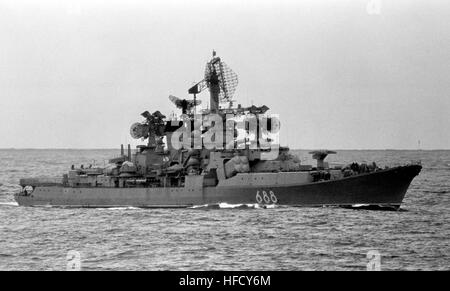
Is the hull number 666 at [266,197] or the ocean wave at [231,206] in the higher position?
the hull number 666 at [266,197]

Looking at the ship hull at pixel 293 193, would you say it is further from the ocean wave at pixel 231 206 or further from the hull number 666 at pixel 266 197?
the ocean wave at pixel 231 206

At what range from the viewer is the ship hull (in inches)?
1689

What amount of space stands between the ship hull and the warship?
58 mm

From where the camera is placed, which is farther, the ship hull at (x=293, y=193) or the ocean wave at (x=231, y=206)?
the ocean wave at (x=231, y=206)

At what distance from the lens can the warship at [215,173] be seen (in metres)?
43.2

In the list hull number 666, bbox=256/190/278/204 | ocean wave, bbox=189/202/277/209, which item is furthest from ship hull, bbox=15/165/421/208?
ocean wave, bbox=189/202/277/209

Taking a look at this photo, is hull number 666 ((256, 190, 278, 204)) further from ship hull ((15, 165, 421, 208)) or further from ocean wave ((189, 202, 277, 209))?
ocean wave ((189, 202, 277, 209))

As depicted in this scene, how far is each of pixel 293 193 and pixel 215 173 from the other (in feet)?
17.6

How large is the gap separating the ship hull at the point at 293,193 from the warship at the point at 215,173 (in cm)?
6

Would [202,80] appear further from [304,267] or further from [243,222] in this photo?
[304,267]

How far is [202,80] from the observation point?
50.9 meters

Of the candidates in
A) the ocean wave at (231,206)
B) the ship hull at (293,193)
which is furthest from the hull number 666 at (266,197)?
the ocean wave at (231,206)
